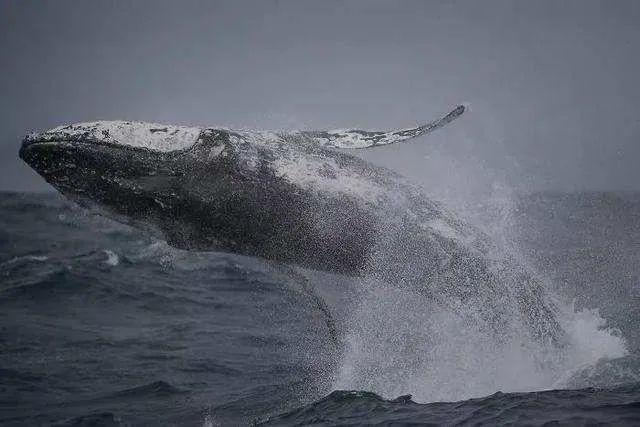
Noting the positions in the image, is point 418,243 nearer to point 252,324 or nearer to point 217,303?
point 252,324

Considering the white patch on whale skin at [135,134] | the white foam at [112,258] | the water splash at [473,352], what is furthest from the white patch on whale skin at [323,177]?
the white foam at [112,258]

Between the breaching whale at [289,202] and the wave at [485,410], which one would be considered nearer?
the wave at [485,410]

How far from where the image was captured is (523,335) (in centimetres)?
786

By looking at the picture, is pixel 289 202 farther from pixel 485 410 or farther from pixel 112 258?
pixel 112 258

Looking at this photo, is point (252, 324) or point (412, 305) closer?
point (412, 305)

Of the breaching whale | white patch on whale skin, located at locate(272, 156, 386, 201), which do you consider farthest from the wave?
white patch on whale skin, located at locate(272, 156, 386, 201)

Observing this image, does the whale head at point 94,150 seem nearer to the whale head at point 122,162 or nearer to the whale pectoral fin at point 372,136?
the whale head at point 122,162

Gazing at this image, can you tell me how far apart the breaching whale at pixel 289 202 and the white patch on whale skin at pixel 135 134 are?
0.6 inches

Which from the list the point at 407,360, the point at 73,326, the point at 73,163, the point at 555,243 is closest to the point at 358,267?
the point at 407,360

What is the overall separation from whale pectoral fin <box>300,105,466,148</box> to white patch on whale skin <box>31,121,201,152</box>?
178 centimetres

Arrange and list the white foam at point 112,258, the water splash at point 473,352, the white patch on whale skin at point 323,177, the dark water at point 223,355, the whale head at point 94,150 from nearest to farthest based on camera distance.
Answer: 1. the dark water at point 223,355
2. the whale head at point 94,150
3. the white patch on whale skin at point 323,177
4. the water splash at point 473,352
5. the white foam at point 112,258

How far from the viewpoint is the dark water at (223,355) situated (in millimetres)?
6384

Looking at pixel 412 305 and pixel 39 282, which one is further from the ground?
pixel 39 282

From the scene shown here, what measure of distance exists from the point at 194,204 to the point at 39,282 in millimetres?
11182
